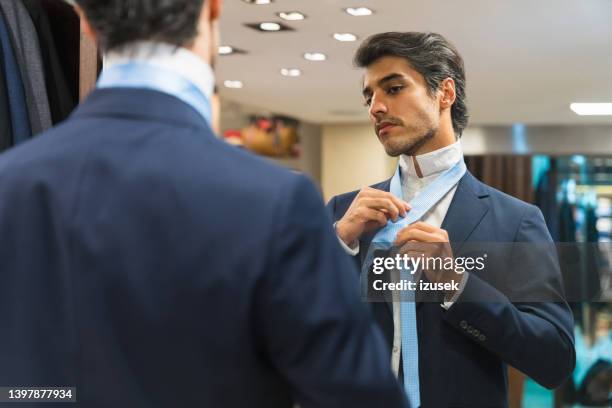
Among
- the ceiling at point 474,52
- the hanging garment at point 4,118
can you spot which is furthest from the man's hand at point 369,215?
the hanging garment at point 4,118

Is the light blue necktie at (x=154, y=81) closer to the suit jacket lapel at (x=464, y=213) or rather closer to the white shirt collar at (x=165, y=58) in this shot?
the white shirt collar at (x=165, y=58)

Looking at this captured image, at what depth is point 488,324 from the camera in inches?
→ 47.0

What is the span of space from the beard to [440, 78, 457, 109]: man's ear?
0.05 metres

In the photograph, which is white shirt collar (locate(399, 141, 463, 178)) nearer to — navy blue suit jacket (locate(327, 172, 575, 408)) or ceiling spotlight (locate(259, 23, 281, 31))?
navy blue suit jacket (locate(327, 172, 575, 408))

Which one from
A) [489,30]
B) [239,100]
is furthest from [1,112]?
[489,30]

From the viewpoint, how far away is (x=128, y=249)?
0.58 meters

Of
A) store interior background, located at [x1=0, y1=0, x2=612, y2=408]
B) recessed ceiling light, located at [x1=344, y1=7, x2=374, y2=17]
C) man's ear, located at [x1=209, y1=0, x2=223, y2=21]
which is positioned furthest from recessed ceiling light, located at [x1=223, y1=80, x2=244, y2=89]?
man's ear, located at [x1=209, y1=0, x2=223, y2=21]

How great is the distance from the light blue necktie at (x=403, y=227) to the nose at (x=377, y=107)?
0.34ft

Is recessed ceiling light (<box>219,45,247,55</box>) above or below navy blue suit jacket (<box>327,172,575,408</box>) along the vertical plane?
above

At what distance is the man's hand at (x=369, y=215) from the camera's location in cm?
129

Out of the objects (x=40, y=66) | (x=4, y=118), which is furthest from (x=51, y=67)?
(x=4, y=118)

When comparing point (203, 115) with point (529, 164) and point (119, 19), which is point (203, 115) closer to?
point (119, 19)

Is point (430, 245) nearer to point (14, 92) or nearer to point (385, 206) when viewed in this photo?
point (385, 206)

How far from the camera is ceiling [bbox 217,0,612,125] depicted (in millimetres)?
1501
